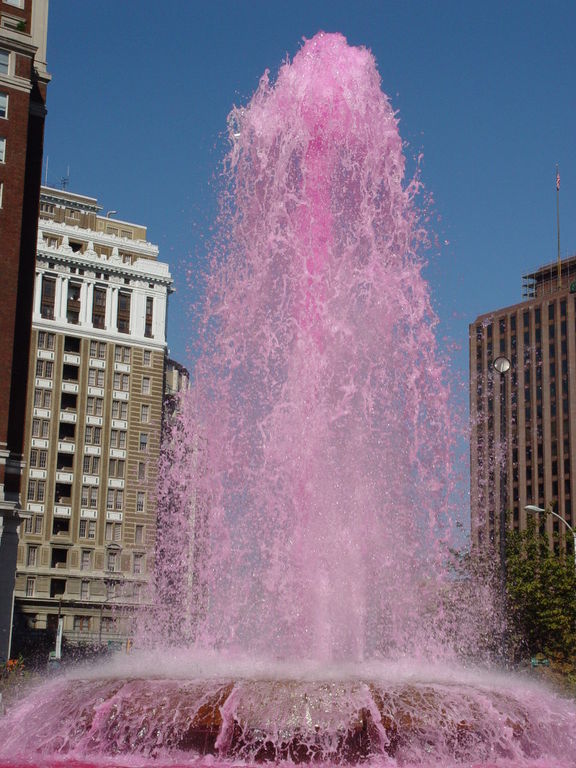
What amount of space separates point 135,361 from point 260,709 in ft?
238

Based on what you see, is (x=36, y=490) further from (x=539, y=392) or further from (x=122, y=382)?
(x=539, y=392)

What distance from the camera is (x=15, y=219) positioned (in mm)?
49781

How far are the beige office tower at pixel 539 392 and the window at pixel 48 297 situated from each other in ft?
164

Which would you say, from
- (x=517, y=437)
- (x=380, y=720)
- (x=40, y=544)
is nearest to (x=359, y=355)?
(x=380, y=720)

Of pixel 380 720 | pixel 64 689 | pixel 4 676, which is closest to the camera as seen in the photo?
pixel 380 720

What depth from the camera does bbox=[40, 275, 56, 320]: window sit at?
275ft

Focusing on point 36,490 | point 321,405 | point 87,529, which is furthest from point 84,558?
point 321,405

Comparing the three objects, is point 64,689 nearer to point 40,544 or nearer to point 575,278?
point 40,544

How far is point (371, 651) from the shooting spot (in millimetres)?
19016

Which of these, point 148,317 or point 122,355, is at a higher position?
point 148,317

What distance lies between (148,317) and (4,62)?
123 ft

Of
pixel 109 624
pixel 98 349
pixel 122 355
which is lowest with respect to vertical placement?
pixel 109 624

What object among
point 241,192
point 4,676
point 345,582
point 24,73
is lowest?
point 4,676

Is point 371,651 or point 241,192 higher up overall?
point 241,192
